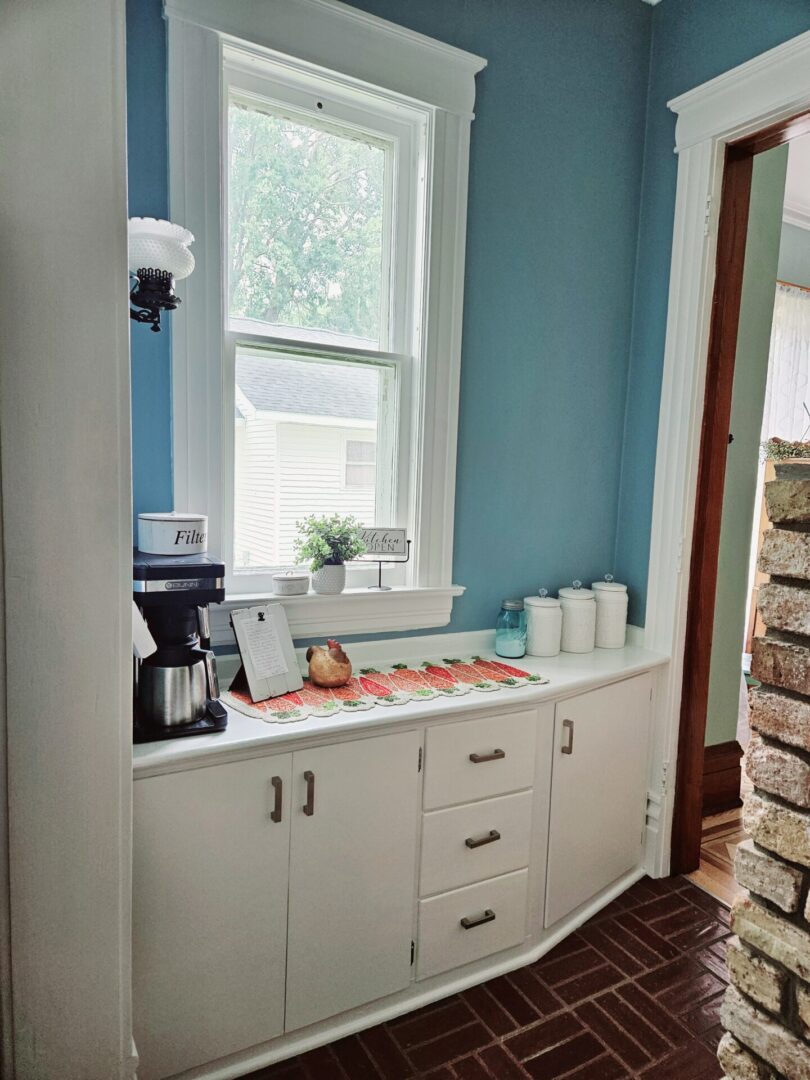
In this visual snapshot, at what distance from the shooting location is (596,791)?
2516 mm

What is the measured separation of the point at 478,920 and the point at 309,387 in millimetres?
1749

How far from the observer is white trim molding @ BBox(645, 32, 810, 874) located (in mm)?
2549

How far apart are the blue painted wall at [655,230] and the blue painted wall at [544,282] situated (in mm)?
51

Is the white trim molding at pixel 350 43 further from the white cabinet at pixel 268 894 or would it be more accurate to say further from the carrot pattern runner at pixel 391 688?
the white cabinet at pixel 268 894

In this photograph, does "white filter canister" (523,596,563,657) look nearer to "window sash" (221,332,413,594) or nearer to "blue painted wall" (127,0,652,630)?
"blue painted wall" (127,0,652,630)

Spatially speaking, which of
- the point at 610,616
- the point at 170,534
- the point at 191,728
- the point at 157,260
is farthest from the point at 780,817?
the point at 610,616

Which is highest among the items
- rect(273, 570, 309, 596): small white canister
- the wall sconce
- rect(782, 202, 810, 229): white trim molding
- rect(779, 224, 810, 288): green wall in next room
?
rect(782, 202, 810, 229): white trim molding

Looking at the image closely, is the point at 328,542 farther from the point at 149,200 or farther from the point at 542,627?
the point at 149,200

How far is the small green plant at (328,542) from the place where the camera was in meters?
2.27

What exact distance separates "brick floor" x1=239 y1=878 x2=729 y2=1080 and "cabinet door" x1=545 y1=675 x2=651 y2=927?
18 cm

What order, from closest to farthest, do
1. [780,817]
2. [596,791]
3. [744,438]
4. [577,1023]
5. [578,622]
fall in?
[780,817]
[577,1023]
[596,791]
[578,622]
[744,438]

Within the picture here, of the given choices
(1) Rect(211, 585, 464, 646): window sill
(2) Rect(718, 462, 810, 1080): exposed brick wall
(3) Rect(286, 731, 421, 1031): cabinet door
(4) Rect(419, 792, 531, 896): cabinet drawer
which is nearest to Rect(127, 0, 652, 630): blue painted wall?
(1) Rect(211, 585, 464, 646): window sill

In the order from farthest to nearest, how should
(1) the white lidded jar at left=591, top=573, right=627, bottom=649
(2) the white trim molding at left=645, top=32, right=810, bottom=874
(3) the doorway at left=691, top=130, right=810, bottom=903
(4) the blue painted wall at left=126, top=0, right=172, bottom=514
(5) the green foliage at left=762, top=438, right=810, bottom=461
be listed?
(3) the doorway at left=691, top=130, right=810, bottom=903 < (1) the white lidded jar at left=591, top=573, right=627, bottom=649 < (2) the white trim molding at left=645, top=32, right=810, bottom=874 < (4) the blue painted wall at left=126, top=0, right=172, bottom=514 < (5) the green foliage at left=762, top=438, right=810, bottom=461

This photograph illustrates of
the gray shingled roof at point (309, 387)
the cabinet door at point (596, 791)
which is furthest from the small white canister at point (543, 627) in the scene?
the gray shingled roof at point (309, 387)
